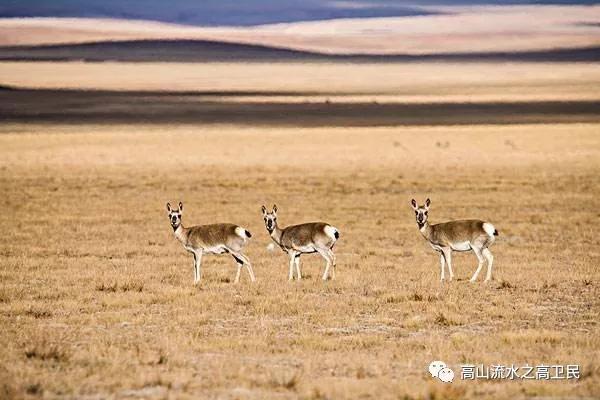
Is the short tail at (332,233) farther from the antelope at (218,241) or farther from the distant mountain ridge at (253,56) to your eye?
the distant mountain ridge at (253,56)

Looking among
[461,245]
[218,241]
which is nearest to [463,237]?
[461,245]

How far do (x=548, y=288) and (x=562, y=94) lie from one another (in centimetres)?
9078

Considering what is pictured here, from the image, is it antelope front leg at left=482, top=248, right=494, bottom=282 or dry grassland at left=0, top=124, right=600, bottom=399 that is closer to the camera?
dry grassland at left=0, top=124, right=600, bottom=399

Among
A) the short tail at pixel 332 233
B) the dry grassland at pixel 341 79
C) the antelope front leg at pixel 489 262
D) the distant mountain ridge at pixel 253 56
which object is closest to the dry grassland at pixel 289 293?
the antelope front leg at pixel 489 262

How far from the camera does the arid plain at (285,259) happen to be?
434 inches

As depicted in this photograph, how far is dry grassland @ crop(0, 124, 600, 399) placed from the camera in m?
10.6

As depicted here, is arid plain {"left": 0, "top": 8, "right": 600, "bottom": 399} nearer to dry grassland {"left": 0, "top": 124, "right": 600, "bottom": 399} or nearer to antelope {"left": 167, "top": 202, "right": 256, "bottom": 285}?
dry grassland {"left": 0, "top": 124, "right": 600, "bottom": 399}

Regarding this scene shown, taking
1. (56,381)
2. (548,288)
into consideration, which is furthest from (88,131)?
(56,381)

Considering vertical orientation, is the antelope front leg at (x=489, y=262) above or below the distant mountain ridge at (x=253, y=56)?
below

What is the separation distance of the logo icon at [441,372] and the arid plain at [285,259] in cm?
10

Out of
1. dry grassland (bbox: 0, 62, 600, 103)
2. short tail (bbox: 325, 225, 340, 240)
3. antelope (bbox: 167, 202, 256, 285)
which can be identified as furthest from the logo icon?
dry grassland (bbox: 0, 62, 600, 103)

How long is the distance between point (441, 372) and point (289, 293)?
5571 mm

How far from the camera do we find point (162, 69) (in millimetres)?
159125

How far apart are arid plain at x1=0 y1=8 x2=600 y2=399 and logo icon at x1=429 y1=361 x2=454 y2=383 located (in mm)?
105
